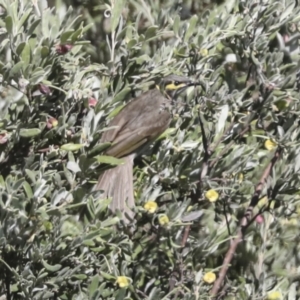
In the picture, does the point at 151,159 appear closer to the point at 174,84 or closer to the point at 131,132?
the point at 174,84

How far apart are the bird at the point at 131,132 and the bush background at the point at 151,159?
2.1 inches

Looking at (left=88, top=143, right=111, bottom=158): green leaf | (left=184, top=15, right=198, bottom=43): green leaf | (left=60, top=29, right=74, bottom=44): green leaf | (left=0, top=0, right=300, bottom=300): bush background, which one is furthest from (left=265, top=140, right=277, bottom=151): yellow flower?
(left=60, top=29, right=74, bottom=44): green leaf

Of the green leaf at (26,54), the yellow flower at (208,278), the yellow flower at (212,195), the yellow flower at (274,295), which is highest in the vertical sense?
the green leaf at (26,54)

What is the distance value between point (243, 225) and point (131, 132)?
3.11 feet

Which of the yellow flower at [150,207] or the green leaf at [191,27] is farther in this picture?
the green leaf at [191,27]

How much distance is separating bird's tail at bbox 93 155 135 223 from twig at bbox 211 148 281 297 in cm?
35

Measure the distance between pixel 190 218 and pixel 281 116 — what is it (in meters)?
0.52

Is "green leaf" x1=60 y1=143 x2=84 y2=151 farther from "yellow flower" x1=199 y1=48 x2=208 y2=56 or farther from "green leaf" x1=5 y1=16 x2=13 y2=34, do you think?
"yellow flower" x1=199 y1=48 x2=208 y2=56

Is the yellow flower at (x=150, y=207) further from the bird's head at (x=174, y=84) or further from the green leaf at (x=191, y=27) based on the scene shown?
the green leaf at (x=191, y=27)

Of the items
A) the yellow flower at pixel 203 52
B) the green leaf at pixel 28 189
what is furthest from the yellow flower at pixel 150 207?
the yellow flower at pixel 203 52

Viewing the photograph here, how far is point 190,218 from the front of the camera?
229cm

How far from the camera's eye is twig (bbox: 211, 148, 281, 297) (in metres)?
2.46

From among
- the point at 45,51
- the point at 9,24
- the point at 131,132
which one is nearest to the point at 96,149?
the point at 45,51

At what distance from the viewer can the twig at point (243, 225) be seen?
2.46 metres
